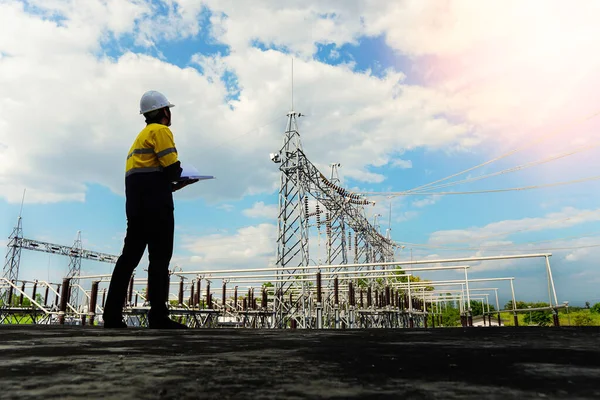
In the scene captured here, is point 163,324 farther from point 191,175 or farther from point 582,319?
point 582,319

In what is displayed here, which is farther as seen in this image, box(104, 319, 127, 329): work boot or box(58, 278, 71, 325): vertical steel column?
box(58, 278, 71, 325): vertical steel column

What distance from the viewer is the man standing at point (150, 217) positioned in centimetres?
309

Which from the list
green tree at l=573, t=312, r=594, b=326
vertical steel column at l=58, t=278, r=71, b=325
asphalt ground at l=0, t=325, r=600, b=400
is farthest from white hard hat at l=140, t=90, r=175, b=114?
green tree at l=573, t=312, r=594, b=326

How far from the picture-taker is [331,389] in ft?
2.64

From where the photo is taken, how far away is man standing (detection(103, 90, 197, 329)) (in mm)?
3088

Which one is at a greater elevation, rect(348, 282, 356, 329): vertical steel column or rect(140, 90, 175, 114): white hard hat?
rect(140, 90, 175, 114): white hard hat

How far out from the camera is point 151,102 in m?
3.33

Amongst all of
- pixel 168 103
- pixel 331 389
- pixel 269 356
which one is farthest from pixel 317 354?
pixel 168 103

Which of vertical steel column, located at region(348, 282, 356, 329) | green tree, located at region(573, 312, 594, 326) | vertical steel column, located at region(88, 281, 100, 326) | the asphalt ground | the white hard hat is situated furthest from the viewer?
green tree, located at region(573, 312, 594, 326)

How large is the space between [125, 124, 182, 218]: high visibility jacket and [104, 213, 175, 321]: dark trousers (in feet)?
0.25

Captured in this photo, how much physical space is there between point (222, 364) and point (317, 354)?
0.36 m

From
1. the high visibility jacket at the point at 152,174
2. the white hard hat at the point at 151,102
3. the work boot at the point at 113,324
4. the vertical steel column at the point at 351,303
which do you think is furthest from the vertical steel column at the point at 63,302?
the vertical steel column at the point at 351,303

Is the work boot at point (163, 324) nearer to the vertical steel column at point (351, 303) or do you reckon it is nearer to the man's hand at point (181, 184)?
the man's hand at point (181, 184)

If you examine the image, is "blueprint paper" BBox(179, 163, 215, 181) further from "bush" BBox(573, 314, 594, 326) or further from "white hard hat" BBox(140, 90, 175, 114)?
"bush" BBox(573, 314, 594, 326)
